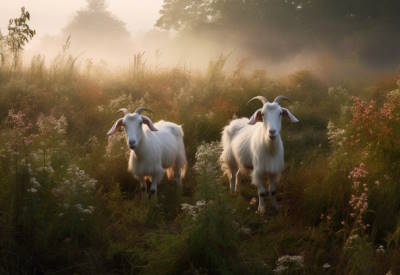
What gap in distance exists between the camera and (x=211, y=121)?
33.3 ft

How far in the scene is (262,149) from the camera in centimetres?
733

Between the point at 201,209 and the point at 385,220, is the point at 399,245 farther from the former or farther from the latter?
the point at 201,209

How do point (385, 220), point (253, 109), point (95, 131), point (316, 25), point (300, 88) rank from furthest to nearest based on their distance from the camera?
point (316, 25) → point (300, 88) → point (253, 109) → point (95, 131) → point (385, 220)

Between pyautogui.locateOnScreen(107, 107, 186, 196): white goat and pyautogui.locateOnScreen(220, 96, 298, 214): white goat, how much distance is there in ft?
3.10

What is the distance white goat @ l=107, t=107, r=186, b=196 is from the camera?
7.47m

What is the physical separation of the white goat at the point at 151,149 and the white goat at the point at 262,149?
0.95m

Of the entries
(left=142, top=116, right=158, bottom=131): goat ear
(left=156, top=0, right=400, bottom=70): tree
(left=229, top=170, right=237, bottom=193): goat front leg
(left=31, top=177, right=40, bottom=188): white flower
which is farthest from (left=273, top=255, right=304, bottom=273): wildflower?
(left=156, top=0, right=400, bottom=70): tree

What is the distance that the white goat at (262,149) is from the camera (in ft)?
23.1

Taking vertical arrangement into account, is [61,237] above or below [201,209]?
below

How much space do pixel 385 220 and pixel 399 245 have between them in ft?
1.79

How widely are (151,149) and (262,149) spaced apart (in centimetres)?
185

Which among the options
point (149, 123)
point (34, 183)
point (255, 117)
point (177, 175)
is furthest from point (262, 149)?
point (34, 183)

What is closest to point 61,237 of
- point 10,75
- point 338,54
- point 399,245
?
point 399,245

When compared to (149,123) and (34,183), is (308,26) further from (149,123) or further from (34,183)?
(34,183)
